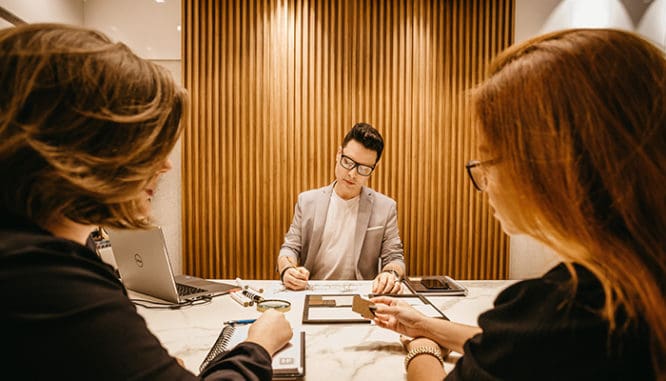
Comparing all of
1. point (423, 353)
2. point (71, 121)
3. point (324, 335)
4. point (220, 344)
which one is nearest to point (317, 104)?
point (324, 335)

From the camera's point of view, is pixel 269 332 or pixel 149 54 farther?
pixel 149 54

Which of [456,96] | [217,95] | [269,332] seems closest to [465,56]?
[456,96]

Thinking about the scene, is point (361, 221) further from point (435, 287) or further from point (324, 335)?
point (324, 335)

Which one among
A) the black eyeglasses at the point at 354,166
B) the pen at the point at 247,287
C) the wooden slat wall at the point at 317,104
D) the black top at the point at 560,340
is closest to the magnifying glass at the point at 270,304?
the pen at the point at 247,287

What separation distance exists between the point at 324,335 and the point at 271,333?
29cm

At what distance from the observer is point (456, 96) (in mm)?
3727

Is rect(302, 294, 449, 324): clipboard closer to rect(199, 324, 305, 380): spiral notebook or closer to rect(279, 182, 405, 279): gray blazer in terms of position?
rect(199, 324, 305, 380): spiral notebook

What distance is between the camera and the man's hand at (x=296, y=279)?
2088 mm

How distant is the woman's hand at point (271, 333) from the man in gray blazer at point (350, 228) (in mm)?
1389

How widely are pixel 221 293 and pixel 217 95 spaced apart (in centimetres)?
221

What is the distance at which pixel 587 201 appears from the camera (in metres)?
0.68

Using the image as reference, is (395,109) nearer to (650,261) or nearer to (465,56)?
(465,56)

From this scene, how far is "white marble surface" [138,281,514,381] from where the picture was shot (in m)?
1.26

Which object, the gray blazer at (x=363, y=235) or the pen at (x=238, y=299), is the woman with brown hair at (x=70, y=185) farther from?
the gray blazer at (x=363, y=235)
